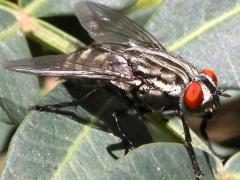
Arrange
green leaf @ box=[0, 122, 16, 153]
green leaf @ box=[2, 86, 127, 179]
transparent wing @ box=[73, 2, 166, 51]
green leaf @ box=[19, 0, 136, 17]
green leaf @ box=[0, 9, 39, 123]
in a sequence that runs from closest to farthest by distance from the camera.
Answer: green leaf @ box=[2, 86, 127, 179] < green leaf @ box=[0, 9, 39, 123] < green leaf @ box=[19, 0, 136, 17] < transparent wing @ box=[73, 2, 166, 51] < green leaf @ box=[0, 122, 16, 153]

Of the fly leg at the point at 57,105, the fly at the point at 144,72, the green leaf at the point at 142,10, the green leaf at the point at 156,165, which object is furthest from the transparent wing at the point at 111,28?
the green leaf at the point at 156,165

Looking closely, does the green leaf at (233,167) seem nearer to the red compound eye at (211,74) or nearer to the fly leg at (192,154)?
the fly leg at (192,154)

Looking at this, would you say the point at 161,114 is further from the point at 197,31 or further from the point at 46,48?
the point at 46,48

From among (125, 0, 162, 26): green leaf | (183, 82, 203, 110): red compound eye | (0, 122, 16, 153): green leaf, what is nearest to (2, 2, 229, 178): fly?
(183, 82, 203, 110): red compound eye

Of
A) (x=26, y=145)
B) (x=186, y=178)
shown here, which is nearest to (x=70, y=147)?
(x=26, y=145)

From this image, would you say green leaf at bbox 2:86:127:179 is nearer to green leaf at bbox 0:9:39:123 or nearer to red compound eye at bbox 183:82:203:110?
green leaf at bbox 0:9:39:123

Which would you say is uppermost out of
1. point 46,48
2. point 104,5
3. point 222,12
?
point 222,12
